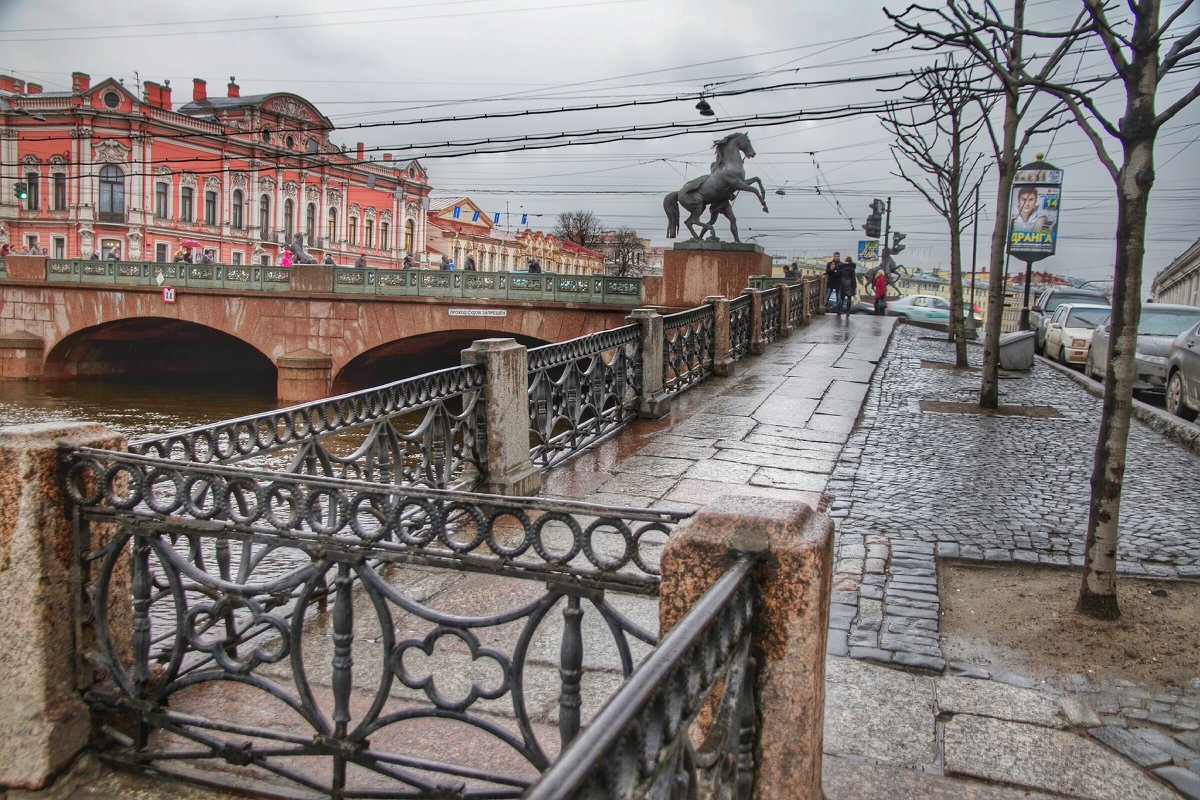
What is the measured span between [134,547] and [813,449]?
6687mm

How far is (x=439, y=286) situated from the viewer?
27266mm

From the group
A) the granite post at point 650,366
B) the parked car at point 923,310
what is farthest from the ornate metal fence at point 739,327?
the parked car at point 923,310

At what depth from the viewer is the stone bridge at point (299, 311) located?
25.7m

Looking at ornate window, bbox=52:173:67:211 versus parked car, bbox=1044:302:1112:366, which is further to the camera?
ornate window, bbox=52:173:67:211

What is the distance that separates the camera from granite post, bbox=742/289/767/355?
15453 mm

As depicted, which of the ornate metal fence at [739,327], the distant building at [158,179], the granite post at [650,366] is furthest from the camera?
the distant building at [158,179]

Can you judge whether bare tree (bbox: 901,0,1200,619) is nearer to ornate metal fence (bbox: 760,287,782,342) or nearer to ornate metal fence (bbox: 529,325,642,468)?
ornate metal fence (bbox: 529,325,642,468)

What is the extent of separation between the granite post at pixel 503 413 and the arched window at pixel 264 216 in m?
53.6

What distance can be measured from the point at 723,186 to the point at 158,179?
4168 centimetres

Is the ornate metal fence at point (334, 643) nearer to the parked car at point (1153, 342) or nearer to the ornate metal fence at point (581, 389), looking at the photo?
the ornate metal fence at point (581, 389)

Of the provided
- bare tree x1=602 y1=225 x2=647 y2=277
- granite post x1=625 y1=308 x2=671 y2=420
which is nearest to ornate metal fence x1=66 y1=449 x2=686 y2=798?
granite post x1=625 y1=308 x2=671 y2=420

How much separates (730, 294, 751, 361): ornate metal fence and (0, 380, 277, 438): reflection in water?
1412 cm

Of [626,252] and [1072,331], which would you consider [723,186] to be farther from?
[626,252]

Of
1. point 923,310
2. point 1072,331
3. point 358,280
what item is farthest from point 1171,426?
point 358,280
